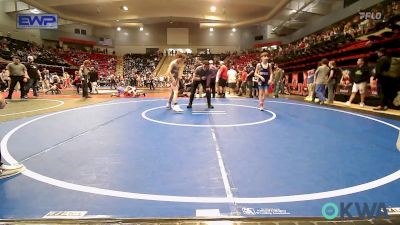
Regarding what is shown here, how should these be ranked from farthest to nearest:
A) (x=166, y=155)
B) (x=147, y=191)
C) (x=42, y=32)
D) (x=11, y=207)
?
(x=42, y=32) < (x=166, y=155) < (x=147, y=191) < (x=11, y=207)

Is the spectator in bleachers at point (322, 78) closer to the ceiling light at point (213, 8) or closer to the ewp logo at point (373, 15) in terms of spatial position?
the ewp logo at point (373, 15)

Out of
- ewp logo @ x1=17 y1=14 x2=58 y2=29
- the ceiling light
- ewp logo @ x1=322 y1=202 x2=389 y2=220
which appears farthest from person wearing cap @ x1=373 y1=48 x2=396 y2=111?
the ceiling light

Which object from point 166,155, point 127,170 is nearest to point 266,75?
point 166,155

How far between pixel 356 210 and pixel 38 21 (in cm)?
2239

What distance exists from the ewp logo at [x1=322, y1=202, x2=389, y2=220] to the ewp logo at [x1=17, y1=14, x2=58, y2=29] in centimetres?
2068

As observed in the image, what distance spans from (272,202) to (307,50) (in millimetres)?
19511

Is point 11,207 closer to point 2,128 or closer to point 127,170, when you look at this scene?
point 127,170

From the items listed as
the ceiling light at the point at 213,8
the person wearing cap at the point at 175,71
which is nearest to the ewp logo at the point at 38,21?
Result: the person wearing cap at the point at 175,71

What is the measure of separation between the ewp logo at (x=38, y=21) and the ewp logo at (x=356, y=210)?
67.8 feet

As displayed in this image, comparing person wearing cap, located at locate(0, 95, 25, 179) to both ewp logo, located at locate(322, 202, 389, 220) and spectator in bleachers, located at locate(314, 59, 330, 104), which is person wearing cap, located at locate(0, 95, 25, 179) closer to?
ewp logo, located at locate(322, 202, 389, 220)

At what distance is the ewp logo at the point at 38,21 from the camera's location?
755 inches

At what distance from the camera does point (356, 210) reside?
7.79 feet

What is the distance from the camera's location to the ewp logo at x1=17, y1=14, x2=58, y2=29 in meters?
19.2

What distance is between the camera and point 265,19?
39.7m
